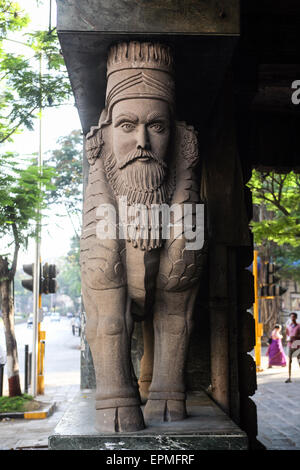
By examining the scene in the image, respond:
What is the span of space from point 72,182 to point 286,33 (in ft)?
47.4

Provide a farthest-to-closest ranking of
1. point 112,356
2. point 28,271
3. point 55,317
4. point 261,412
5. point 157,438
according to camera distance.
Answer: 1. point 55,317
2. point 28,271
3. point 261,412
4. point 112,356
5. point 157,438

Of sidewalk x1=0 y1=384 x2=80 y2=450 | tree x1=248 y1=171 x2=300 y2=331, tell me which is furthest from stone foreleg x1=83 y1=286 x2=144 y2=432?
tree x1=248 y1=171 x2=300 y2=331

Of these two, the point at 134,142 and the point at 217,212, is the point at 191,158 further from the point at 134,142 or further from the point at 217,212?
the point at 217,212

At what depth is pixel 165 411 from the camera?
2639 millimetres

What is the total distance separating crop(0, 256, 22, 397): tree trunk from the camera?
376 inches

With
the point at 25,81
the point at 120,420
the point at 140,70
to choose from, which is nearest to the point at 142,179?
the point at 140,70

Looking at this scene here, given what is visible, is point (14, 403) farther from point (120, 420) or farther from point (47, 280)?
point (120, 420)

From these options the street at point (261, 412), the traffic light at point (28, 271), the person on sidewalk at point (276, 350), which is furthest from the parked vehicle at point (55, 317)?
the traffic light at point (28, 271)

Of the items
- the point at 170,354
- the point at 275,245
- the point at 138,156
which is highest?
the point at 275,245

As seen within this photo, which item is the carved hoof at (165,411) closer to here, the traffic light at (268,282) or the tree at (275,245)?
the tree at (275,245)

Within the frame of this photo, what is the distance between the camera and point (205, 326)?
374 centimetres

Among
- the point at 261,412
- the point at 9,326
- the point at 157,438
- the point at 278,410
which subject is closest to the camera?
the point at 157,438

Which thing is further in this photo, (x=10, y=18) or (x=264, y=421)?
(x=10, y=18)

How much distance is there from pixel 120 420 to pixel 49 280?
9376mm
